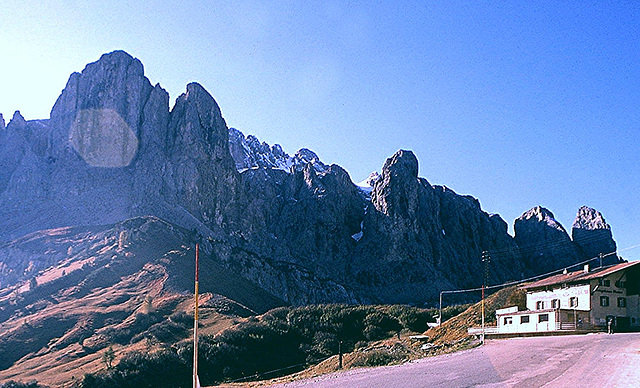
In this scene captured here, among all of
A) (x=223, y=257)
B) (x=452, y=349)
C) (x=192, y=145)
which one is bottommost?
(x=452, y=349)

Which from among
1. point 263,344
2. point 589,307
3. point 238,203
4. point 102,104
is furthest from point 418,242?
point 589,307

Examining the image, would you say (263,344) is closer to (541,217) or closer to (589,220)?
(541,217)

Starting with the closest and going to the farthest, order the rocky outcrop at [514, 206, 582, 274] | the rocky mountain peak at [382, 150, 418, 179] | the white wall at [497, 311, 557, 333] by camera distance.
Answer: the white wall at [497, 311, 557, 333] < the rocky outcrop at [514, 206, 582, 274] < the rocky mountain peak at [382, 150, 418, 179]

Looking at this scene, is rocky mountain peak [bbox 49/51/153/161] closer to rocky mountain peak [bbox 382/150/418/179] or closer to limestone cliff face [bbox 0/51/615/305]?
limestone cliff face [bbox 0/51/615/305]

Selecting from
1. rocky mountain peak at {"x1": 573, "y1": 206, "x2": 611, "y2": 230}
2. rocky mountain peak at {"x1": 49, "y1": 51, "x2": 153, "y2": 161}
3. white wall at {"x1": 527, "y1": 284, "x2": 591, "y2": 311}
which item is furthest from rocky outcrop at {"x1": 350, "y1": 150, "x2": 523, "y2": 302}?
white wall at {"x1": 527, "y1": 284, "x2": 591, "y2": 311}

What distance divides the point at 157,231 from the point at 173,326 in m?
47.1

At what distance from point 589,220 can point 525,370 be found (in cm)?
18370

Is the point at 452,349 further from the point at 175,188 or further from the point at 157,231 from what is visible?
the point at 175,188

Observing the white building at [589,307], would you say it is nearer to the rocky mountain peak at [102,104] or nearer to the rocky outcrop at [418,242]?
the rocky outcrop at [418,242]

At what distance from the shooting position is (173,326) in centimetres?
6988

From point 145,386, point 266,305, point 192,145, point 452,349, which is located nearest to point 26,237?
point 192,145

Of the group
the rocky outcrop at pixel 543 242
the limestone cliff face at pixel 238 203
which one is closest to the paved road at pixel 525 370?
the limestone cliff face at pixel 238 203

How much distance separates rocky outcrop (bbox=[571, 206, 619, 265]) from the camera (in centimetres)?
17850

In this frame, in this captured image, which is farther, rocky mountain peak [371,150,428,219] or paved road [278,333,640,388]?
rocky mountain peak [371,150,428,219]
